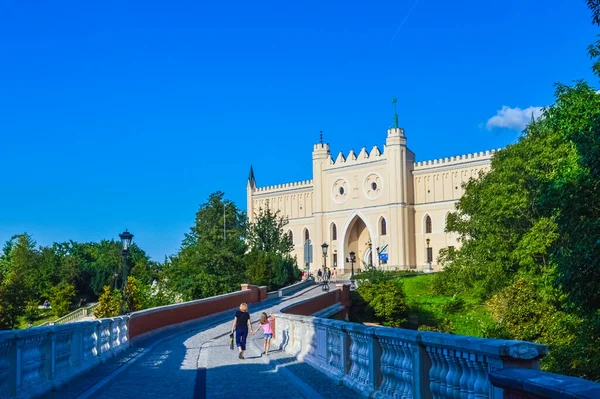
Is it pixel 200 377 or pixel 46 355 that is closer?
pixel 46 355

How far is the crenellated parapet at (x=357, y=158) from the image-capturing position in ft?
276

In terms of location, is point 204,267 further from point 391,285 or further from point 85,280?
point 85,280

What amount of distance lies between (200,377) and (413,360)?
694 cm

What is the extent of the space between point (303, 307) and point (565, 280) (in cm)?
1450

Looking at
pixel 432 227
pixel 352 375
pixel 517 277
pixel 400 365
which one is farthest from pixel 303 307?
pixel 432 227

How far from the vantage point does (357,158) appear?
85812 millimetres

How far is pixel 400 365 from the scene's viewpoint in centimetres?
834

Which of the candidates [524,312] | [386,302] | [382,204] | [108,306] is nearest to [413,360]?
[524,312]

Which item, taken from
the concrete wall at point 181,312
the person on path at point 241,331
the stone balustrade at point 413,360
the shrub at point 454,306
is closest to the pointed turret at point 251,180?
the shrub at point 454,306

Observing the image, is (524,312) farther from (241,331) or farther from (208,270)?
(208,270)

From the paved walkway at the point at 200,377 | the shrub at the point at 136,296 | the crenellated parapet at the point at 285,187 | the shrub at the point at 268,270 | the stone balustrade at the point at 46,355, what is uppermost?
the crenellated parapet at the point at 285,187

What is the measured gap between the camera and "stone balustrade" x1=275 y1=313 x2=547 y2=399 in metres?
5.45

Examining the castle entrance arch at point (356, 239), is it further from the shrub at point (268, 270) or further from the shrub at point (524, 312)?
the shrub at point (524, 312)

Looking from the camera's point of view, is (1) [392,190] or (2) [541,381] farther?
(1) [392,190]
